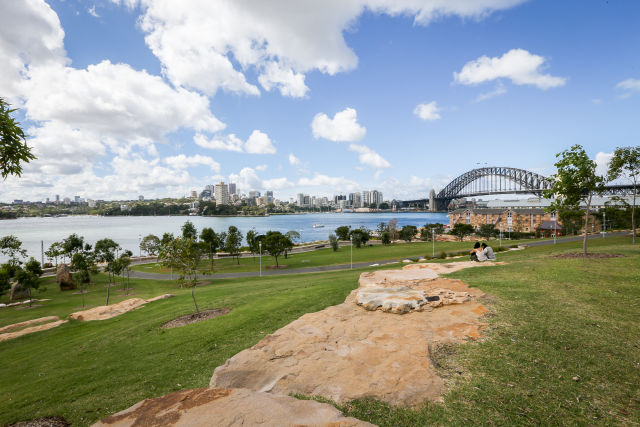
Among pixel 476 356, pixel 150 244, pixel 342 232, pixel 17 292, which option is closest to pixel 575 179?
pixel 476 356

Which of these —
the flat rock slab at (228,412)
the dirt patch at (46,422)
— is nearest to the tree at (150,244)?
the dirt patch at (46,422)

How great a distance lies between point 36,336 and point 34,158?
1542 cm

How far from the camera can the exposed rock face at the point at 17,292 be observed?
2984 centimetres

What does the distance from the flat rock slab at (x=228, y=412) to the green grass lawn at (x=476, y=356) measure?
715 millimetres

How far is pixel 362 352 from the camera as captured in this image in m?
6.33

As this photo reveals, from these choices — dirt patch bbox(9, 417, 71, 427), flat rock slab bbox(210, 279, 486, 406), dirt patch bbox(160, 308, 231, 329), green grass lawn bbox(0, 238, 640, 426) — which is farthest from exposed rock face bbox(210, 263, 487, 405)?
dirt patch bbox(160, 308, 231, 329)

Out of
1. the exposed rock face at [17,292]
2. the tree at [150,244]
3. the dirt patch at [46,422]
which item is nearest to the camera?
the dirt patch at [46,422]

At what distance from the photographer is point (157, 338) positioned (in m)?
11.1

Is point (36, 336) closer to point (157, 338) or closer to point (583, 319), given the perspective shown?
point (157, 338)

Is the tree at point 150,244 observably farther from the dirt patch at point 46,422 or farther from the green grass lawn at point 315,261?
the dirt patch at point 46,422

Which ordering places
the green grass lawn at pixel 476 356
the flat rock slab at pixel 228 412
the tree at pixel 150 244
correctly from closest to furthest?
the flat rock slab at pixel 228 412
the green grass lawn at pixel 476 356
the tree at pixel 150 244

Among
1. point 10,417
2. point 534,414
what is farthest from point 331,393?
point 10,417

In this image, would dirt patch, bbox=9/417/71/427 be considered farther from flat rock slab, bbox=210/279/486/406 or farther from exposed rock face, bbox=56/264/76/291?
exposed rock face, bbox=56/264/76/291

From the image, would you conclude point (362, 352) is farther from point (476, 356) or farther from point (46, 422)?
point (46, 422)
